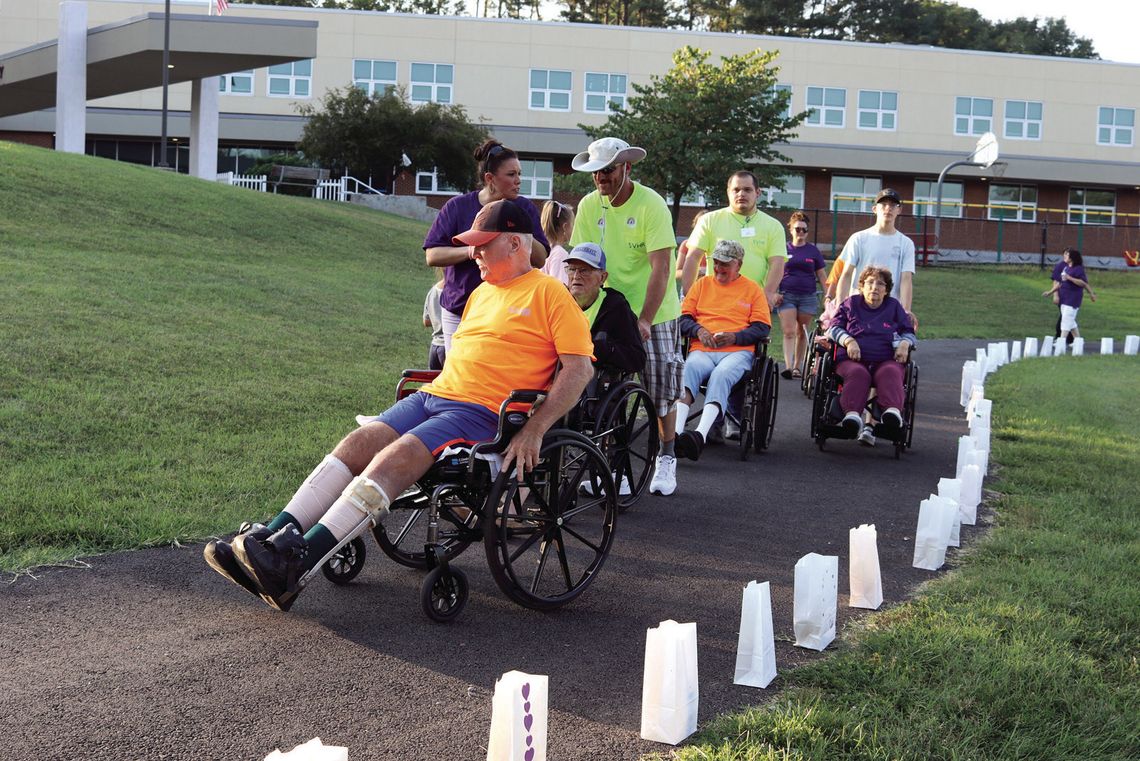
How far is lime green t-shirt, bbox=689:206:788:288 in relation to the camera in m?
10.2

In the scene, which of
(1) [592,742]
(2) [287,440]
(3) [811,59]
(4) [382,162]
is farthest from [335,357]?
(3) [811,59]

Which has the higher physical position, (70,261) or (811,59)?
(811,59)

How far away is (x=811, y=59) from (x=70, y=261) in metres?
42.5

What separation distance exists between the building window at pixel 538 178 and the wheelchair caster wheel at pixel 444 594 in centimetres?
4660

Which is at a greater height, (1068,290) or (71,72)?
(71,72)

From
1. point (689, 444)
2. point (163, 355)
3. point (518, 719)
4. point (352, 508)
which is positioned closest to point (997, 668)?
point (518, 719)

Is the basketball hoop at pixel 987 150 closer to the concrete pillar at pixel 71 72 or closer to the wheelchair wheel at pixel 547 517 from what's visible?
the concrete pillar at pixel 71 72

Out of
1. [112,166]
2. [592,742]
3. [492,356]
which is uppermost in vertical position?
[112,166]

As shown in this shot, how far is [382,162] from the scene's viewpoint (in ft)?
135

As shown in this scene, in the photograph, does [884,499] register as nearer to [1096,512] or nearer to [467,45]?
[1096,512]

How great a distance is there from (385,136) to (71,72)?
37.1ft

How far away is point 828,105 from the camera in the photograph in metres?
52.4

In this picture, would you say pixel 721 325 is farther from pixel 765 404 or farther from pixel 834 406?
pixel 834 406

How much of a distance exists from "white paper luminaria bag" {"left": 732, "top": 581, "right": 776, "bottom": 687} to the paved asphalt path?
7cm
